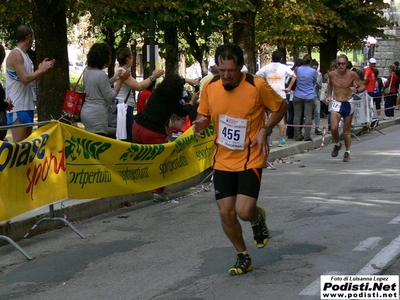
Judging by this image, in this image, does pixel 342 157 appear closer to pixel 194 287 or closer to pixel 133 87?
pixel 133 87

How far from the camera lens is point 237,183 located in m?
7.07

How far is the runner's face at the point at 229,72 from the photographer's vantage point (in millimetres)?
6863

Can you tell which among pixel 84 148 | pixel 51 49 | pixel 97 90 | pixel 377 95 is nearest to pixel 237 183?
pixel 84 148

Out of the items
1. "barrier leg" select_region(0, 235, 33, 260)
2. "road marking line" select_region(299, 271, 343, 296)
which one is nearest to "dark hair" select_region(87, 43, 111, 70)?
"barrier leg" select_region(0, 235, 33, 260)

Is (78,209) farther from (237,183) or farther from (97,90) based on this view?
(237,183)

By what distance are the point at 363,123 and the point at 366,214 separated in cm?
1324

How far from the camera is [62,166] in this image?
30.8ft

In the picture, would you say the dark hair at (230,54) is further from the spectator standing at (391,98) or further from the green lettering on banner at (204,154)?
the spectator standing at (391,98)

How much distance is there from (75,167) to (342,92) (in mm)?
7768

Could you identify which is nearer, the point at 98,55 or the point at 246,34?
the point at 98,55

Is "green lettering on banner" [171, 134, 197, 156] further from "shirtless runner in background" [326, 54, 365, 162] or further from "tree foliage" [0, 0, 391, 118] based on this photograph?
"shirtless runner in background" [326, 54, 365, 162]

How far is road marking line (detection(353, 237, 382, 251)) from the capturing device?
309 inches

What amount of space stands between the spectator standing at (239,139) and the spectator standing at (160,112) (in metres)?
4.02

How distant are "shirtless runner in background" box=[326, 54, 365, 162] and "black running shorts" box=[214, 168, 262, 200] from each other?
30.3 ft
